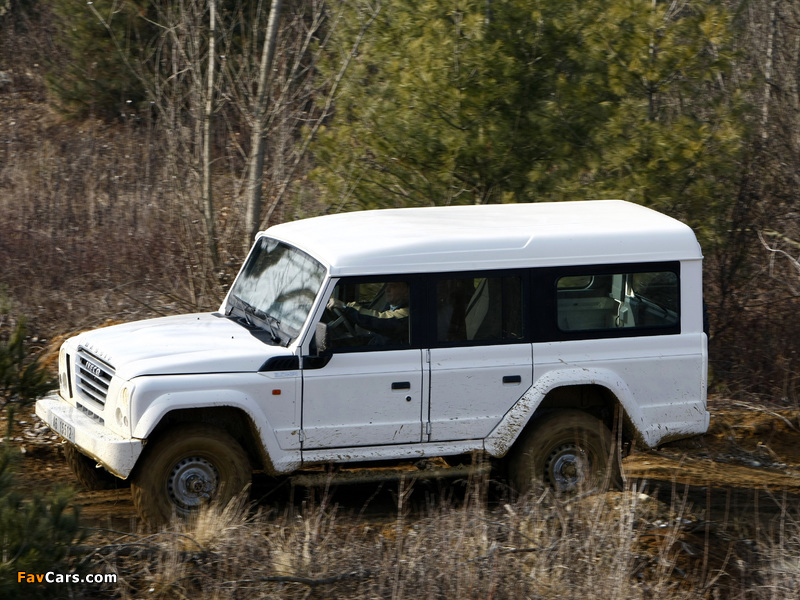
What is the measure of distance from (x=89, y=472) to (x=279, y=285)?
179cm

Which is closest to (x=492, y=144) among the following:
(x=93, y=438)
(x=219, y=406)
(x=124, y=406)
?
(x=219, y=406)

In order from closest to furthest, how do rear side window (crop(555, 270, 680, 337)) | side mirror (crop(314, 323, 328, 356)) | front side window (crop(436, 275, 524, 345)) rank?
side mirror (crop(314, 323, 328, 356)) → front side window (crop(436, 275, 524, 345)) → rear side window (crop(555, 270, 680, 337))

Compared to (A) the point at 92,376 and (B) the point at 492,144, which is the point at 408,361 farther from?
(B) the point at 492,144

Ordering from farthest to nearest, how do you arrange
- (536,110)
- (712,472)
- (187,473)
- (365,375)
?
(536,110)
(712,472)
(365,375)
(187,473)

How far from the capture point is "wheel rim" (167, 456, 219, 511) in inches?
231

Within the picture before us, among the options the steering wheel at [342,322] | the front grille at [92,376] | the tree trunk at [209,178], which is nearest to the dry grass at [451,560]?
the front grille at [92,376]

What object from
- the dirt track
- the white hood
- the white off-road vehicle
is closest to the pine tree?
the dirt track

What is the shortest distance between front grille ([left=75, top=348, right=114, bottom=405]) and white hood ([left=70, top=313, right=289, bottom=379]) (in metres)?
0.05

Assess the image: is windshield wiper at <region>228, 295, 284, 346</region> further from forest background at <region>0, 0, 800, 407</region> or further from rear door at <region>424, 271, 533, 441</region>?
forest background at <region>0, 0, 800, 407</region>

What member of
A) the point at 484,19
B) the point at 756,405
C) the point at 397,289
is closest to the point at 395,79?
the point at 484,19

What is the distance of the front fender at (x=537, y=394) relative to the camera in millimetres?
6309

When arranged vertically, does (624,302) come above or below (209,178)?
below

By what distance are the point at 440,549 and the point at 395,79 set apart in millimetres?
5498

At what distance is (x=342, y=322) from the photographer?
608 centimetres
